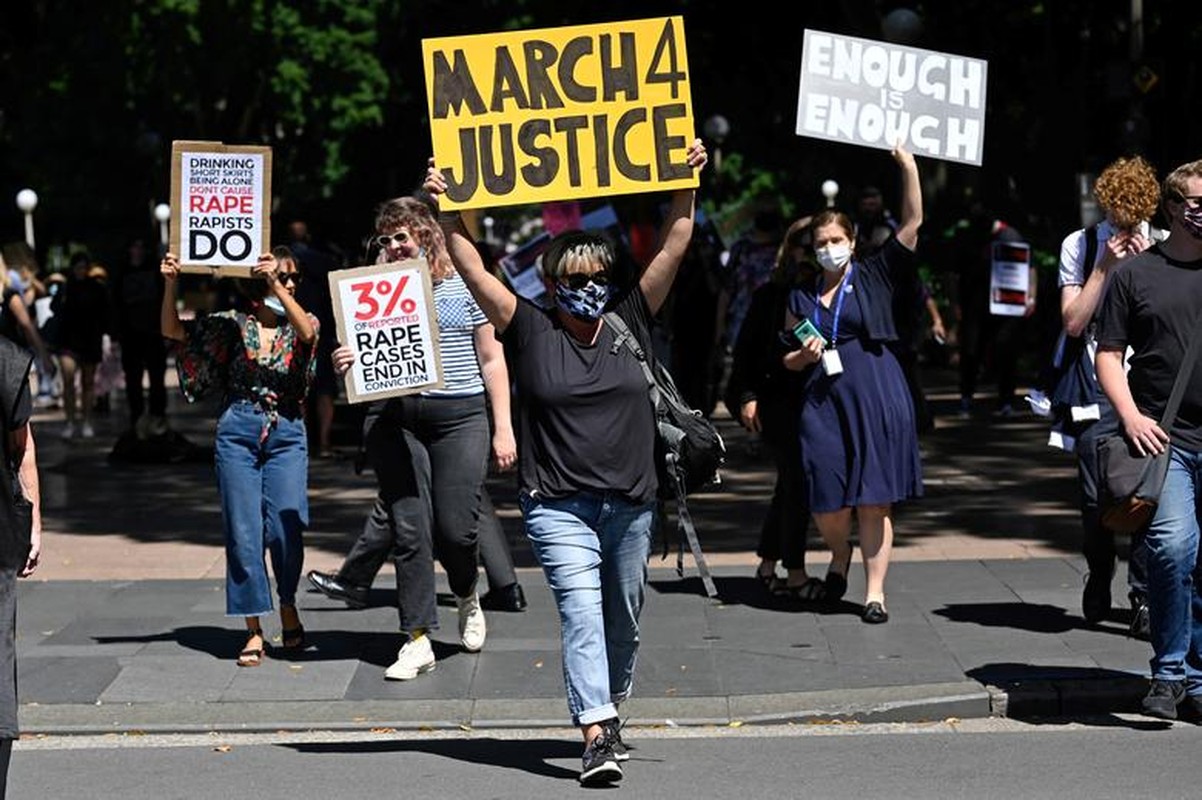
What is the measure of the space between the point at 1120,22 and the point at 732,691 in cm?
2906

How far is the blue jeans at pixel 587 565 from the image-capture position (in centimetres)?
739

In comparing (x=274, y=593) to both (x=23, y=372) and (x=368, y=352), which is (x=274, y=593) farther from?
(x=23, y=372)

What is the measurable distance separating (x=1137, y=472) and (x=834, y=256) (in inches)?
91.5

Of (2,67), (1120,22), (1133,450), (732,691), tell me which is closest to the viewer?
(1133,450)

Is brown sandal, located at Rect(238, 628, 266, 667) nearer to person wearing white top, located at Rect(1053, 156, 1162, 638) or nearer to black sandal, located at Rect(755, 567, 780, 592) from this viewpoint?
black sandal, located at Rect(755, 567, 780, 592)

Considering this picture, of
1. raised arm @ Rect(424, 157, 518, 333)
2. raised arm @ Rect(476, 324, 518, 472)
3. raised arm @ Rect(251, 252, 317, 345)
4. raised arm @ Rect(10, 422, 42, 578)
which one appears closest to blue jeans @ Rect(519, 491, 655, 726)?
raised arm @ Rect(424, 157, 518, 333)

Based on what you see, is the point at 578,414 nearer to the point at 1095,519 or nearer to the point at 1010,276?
the point at 1095,519

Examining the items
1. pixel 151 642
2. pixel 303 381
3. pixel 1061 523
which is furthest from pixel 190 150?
pixel 1061 523

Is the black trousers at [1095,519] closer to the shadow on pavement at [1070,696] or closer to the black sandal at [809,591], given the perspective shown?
the shadow on pavement at [1070,696]

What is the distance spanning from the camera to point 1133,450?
789 cm

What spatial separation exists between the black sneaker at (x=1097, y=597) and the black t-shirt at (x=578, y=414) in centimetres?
316

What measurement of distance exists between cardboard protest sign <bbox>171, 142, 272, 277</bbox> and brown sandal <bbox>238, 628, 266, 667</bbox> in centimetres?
153

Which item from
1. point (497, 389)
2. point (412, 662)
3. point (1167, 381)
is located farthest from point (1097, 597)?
point (412, 662)

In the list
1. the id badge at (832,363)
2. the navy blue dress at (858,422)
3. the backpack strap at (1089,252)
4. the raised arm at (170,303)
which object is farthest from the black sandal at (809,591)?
the raised arm at (170,303)
